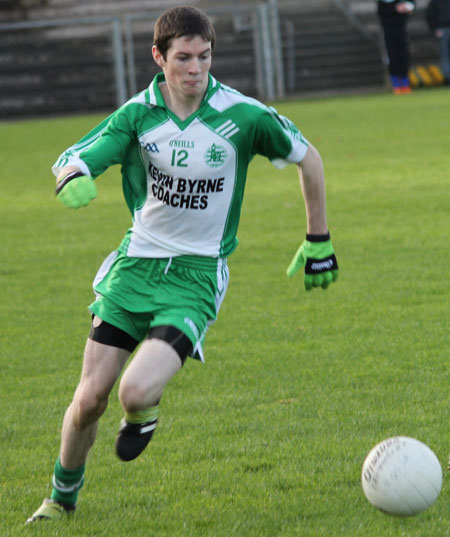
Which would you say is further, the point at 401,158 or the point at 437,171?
the point at 401,158

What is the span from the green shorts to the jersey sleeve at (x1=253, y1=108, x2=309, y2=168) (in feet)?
1.69

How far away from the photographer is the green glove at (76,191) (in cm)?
399

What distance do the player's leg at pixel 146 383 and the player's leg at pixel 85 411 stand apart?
17 cm

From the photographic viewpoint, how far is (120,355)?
4273 millimetres

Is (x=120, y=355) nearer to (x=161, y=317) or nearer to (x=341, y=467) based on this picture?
(x=161, y=317)

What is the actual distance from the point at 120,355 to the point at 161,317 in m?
0.24

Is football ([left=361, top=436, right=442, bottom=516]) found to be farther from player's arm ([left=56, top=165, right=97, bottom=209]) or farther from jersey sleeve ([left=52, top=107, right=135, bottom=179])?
jersey sleeve ([left=52, top=107, right=135, bottom=179])

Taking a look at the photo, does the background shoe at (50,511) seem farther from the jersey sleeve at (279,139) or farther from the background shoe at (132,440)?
the jersey sleeve at (279,139)

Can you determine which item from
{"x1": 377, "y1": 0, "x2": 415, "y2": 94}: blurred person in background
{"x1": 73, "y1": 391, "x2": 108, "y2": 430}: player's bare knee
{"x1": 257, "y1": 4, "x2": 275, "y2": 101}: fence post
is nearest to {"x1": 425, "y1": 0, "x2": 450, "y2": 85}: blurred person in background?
{"x1": 377, "y1": 0, "x2": 415, "y2": 94}: blurred person in background

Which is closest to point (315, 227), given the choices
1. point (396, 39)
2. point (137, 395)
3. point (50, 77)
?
point (137, 395)

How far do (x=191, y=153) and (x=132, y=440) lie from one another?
119 cm

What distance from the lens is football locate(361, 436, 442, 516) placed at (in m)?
3.93

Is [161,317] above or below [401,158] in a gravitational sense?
above

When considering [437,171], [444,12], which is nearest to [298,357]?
[437,171]
